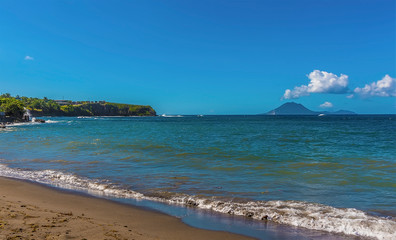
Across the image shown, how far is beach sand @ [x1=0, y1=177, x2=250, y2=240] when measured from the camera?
6836mm

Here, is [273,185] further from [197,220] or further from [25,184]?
[25,184]

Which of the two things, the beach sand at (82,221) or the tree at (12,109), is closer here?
the beach sand at (82,221)

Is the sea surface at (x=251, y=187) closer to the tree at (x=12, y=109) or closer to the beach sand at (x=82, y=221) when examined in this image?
the beach sand at (x=82, y=221)

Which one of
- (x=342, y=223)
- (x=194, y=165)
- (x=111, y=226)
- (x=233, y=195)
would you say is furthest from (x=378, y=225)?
(x=194, y=165)

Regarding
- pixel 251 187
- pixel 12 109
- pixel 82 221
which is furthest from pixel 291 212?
pixel 12 109

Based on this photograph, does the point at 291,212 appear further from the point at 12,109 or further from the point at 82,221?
the point at 12,109

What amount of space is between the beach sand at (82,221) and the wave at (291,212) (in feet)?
5.09

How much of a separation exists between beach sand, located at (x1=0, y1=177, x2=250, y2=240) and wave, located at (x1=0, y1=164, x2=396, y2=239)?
5.09 ft

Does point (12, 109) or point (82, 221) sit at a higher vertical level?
point (12, 109)

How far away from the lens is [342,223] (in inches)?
329

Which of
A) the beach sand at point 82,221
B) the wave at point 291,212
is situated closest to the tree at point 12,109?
the wave at point 291,212

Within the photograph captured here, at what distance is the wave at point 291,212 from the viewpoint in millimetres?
8094

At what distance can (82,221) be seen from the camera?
788 cm

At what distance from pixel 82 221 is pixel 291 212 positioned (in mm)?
6636
